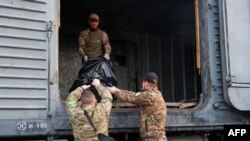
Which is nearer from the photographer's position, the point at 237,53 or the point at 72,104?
the point at 72,104

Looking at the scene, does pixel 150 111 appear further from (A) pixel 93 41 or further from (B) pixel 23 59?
(A) pixel 93 41

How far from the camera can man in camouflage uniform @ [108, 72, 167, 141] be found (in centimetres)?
452

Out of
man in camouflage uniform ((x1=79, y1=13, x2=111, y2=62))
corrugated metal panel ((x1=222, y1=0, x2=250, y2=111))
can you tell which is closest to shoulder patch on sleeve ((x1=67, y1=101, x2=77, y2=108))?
man in camouflage uniform ((x1=79, y1=13, x2=111, y2=62))

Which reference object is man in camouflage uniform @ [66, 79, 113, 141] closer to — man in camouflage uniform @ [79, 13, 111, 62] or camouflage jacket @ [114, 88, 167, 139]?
camouflage jacket @ [114, 88, 167, 139]

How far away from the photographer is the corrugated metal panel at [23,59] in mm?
4066

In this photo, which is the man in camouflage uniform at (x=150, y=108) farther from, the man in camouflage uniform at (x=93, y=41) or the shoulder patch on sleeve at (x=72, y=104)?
the man in camouflage uniform at (x=93, y=41)

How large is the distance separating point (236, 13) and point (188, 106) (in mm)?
1371

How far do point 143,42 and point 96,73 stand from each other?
3.12 meters

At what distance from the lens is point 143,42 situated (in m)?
8.11

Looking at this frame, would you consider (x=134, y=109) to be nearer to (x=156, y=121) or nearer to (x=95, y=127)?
(x=156, y=121)

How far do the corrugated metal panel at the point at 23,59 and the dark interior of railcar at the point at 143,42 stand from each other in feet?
10.1

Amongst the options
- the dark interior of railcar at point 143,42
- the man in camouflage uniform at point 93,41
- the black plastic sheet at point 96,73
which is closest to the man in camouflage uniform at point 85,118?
the black plastic sheet at point 96,73

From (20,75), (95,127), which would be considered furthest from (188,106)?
(20,75)

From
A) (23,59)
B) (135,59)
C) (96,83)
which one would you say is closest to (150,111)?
(96,83)
